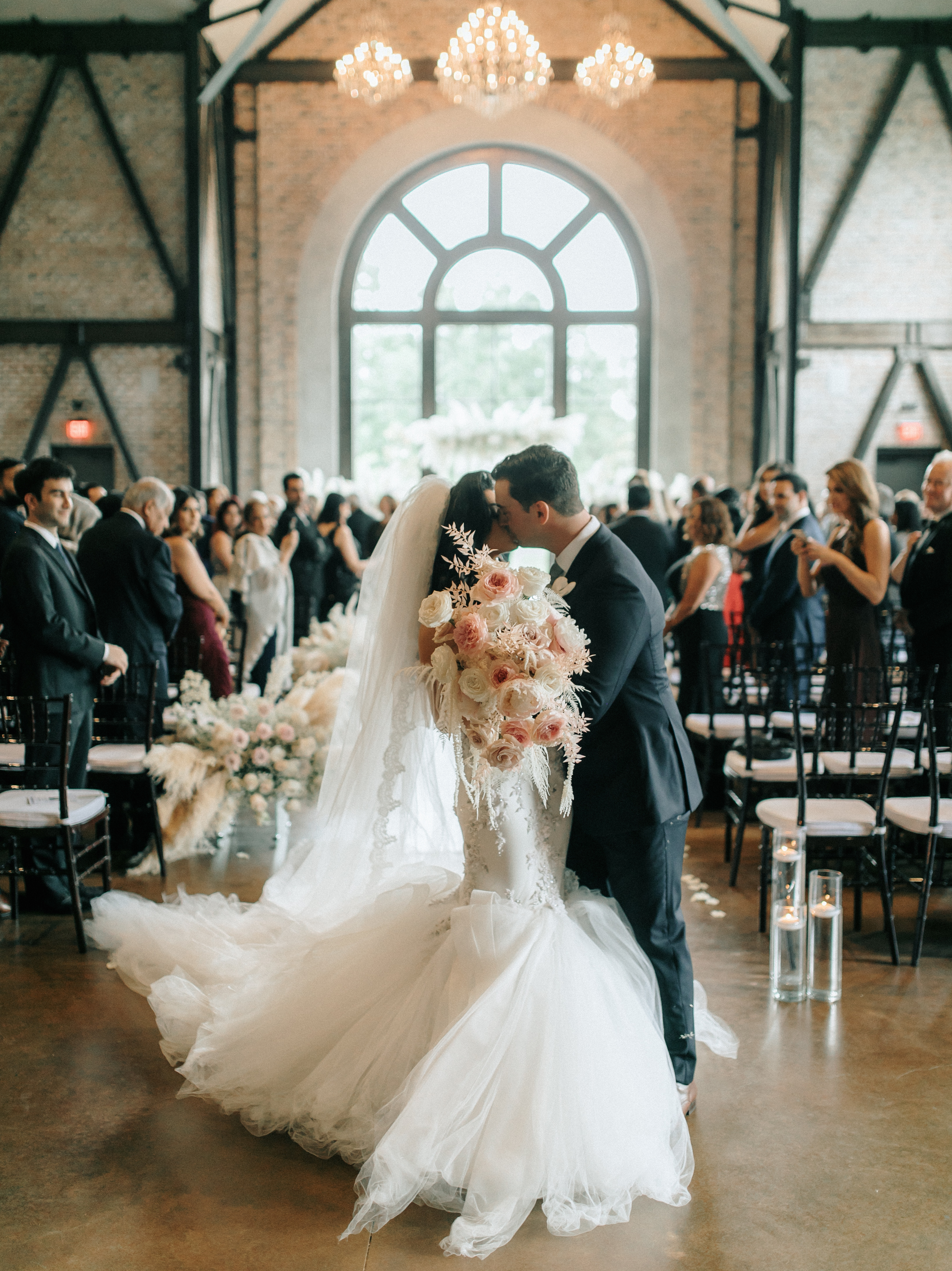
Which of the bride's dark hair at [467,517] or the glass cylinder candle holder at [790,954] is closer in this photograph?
the bride's dark hair at [467,517]

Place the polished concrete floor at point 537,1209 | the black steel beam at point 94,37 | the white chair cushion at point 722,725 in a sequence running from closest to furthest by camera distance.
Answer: the polished concrete floor at point 537,1209 < the white chair cushion at point 722,725 < the black steel beam at point 94,37

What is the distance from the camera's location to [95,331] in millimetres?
12789

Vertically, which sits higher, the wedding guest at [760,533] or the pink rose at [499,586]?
the wedding guest at [760,533]

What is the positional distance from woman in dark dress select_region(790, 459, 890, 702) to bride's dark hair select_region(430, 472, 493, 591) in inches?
101

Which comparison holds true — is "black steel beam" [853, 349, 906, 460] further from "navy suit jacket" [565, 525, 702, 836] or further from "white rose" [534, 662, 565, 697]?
"white rose" [534, 662, 565, 697]

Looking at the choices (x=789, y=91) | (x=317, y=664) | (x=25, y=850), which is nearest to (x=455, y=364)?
(x=789, y=91)

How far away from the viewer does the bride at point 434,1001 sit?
241 centimetres

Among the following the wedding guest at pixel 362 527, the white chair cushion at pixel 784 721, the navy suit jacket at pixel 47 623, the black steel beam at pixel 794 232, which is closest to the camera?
the navy suit jacket at pixel 47 623

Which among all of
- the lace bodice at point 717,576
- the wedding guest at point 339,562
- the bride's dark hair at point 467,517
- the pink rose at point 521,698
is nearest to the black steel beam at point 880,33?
the wedding guest at point 339,562

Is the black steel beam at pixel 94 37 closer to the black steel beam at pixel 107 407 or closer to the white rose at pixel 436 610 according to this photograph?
the black steel beam at pixel 107 407

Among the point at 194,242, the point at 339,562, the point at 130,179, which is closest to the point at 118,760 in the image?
the point at 339,562

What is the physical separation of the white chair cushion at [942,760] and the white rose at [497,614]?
8.90ft

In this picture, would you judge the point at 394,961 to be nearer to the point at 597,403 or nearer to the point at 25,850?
the point at 25,850

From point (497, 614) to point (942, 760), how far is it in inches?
122
